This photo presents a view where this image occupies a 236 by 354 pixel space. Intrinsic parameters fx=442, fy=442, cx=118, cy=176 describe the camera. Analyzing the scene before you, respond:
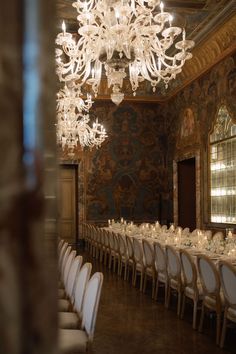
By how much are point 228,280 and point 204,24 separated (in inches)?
327

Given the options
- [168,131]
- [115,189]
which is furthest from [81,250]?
[168,131]

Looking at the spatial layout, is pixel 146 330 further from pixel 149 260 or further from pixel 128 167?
pixel 128 167

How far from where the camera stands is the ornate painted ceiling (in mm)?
9719

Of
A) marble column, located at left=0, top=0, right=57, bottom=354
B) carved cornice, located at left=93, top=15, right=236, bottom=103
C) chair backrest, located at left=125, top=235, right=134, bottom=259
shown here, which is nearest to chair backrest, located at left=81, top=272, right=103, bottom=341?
marble column, located at left=0, top=0, right=57, bottom=354

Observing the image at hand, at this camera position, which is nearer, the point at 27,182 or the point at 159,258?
the point at 27,182

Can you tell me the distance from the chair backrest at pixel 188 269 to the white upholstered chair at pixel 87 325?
217 centimetres

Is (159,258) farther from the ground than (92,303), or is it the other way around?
(92,303)

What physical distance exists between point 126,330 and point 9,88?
538cm

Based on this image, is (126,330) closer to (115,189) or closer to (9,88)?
(9,88)

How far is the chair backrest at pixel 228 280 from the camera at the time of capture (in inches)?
165

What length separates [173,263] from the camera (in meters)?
6.08

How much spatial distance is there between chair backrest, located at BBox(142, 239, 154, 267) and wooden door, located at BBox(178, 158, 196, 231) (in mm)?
7789

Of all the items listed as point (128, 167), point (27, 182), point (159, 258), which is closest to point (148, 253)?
point (159, 258)

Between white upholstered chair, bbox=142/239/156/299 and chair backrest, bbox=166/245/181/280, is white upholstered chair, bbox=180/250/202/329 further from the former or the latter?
white upholstered chair, bbox=142/239/156/299
